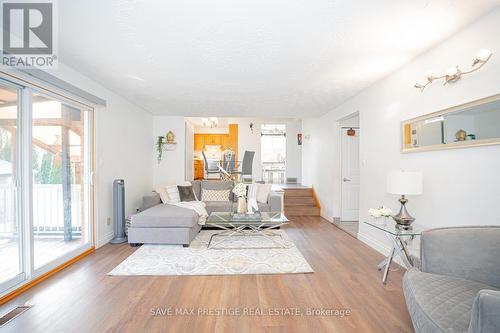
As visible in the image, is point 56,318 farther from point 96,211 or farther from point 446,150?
point 446,150

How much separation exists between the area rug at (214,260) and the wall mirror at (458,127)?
1921 millimetres

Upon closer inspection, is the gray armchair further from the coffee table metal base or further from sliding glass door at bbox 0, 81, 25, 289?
sliding glass door at bbox 0, 81, 25, 289

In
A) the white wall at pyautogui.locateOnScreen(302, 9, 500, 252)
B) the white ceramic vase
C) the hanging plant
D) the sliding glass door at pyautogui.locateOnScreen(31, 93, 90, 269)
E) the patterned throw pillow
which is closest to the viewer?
the white wall at pyautogui.locateOnScreen(302, 9, 500, 252)

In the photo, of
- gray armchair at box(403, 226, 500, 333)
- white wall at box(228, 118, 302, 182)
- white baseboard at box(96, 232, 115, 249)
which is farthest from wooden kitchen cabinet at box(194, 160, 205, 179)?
gray armchair at box(403, 226, 500, 333)

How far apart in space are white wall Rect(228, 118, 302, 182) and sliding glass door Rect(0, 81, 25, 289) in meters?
6.45

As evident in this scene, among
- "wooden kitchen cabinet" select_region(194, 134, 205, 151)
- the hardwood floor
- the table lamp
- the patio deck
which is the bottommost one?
the hardwood floor

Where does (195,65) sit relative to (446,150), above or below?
above

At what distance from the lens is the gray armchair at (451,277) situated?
120cm

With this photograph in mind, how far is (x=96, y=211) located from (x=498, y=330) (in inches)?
161

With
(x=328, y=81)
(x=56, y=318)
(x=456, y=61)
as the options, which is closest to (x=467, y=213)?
(x=456, y=61)

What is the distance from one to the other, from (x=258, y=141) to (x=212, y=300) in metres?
6.81

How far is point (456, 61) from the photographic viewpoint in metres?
2.11

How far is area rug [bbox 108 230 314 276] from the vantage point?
262 centimetres

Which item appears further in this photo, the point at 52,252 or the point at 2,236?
the point at 52,252
